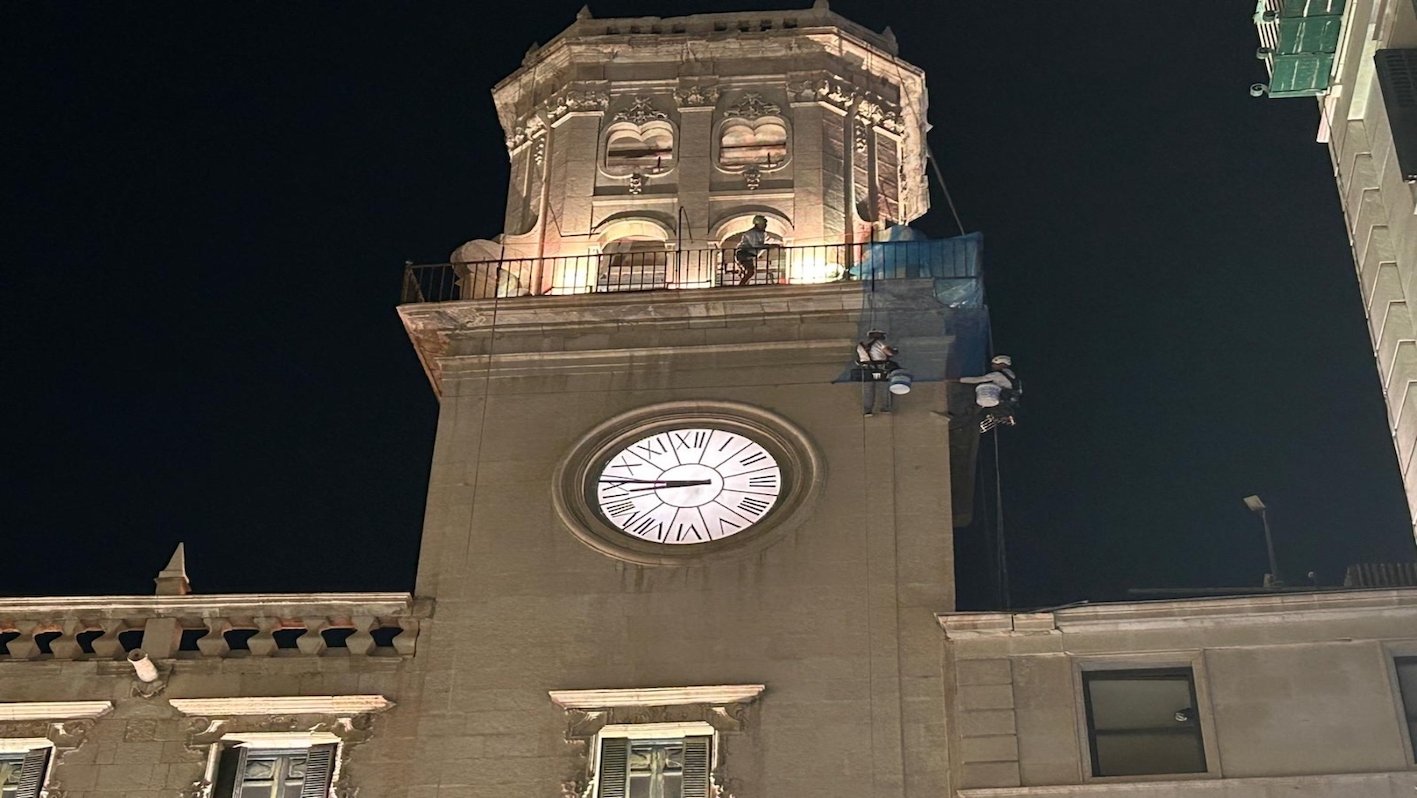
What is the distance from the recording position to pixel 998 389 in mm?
36906

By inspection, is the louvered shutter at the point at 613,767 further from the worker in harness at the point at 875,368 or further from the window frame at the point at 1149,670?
the worker in harness at the point at 875,368

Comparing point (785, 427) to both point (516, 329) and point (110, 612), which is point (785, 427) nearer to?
point (516, 329)

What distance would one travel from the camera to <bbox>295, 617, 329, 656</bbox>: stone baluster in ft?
114

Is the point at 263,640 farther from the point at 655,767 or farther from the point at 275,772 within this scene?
the point at 655,767

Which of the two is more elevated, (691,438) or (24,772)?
(691,438)

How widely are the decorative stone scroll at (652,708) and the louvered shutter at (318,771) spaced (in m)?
3.40

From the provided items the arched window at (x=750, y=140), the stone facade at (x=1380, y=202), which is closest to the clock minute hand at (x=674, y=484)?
the arched window at (x=750, y=140)

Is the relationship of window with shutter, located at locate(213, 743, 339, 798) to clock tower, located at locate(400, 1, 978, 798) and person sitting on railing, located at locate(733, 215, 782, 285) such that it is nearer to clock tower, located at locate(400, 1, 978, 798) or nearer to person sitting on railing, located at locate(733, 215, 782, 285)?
clock tower, located at locate(400, 1, 978, 798)

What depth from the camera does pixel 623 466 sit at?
37344 mm

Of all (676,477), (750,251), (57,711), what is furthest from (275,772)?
(750,251)

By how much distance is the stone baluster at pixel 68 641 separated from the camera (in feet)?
115

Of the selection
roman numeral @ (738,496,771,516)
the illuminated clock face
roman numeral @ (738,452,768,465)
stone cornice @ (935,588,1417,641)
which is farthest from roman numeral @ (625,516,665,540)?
stone cornice @ (935,588,1417,641)

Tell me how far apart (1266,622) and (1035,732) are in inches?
144

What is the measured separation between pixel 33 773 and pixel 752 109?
1874 centimetres
